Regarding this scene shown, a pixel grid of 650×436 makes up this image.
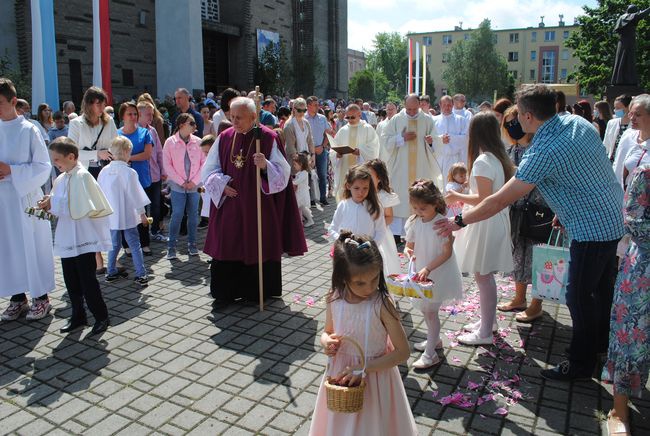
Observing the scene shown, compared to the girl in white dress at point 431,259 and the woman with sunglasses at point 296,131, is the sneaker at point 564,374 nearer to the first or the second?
the girl in white dress at point 431,259

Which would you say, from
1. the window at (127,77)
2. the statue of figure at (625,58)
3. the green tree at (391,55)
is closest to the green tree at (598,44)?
the statue of figure at (625,58)

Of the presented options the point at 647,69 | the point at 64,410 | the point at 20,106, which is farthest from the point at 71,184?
the point at 647,69

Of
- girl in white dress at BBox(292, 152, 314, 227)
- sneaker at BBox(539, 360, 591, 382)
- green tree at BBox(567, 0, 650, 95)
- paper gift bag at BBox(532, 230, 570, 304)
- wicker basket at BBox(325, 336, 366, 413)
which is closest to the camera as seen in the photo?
wicker basket at BBox(325, 336, 366, 413)

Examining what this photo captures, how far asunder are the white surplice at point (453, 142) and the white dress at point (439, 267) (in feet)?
20.2

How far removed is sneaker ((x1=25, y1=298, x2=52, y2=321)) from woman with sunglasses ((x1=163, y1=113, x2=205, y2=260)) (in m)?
2.10

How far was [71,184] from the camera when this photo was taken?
4.71m

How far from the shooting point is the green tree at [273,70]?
2762 cm

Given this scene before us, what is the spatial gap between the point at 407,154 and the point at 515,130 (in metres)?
3.28

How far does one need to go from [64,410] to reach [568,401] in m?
3.42

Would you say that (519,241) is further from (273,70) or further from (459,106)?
(273,70)

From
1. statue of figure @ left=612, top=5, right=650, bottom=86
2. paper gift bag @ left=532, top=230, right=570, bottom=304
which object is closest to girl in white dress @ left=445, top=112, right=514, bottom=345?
paper gift bag @ left=532, top=230, right=570, bottom=304

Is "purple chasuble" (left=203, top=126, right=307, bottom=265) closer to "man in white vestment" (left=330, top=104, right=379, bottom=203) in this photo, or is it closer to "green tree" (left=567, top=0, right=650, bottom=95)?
"man in white vestment" (left=330, top=104, right=379, bottom=203)

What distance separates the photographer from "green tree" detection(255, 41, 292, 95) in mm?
27625

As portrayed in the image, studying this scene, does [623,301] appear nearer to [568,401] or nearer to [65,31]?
[568,401]
